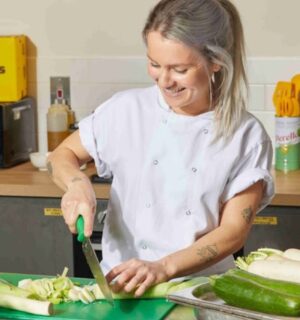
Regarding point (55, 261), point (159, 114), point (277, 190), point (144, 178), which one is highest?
point (159, 114)

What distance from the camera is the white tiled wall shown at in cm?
380

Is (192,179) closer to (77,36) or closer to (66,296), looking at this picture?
(66,296)

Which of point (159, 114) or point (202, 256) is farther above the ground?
point (159, 114)

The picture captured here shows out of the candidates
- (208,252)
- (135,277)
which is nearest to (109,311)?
(135,277)

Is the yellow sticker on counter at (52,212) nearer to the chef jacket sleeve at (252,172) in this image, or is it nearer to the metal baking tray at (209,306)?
the chef jacket sleeve at (252,172)

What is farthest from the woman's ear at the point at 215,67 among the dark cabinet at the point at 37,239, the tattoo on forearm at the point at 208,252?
the dark cabinet at the point at 37,239

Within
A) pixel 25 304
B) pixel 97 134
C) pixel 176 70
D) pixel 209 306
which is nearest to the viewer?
pixel 209 306

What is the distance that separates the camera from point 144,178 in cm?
239

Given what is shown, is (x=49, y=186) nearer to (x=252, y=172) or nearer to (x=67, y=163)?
(x=67, y=163)

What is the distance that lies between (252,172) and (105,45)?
1774 mm

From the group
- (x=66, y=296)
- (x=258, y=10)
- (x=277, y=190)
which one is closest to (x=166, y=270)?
(x=66, y=296)

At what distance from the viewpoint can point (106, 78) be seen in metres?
3.98

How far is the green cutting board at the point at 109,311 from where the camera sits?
6.45 ft

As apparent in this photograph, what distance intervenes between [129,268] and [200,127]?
480 mm
